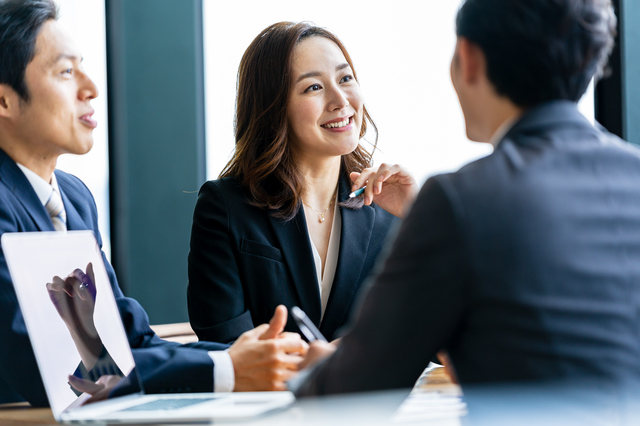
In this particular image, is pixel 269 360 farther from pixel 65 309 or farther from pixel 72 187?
pixel 72 187

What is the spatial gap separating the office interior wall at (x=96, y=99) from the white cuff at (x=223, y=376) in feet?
7.66

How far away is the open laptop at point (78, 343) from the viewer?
0.97 m

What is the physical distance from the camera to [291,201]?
190 cm

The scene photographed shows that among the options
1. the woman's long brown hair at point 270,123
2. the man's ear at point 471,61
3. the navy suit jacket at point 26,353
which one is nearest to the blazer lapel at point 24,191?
the navy suit jacket at point 26,353

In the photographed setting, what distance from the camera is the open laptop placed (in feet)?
3.17

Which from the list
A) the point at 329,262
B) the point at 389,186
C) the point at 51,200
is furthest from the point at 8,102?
the point at 389,186

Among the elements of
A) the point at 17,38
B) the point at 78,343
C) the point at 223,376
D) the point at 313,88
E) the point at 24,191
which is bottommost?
the point at 223,376

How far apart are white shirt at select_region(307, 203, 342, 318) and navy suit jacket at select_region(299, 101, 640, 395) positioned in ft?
3.63

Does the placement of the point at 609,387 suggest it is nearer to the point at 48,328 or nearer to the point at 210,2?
the point at 48,328

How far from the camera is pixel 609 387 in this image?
0.67m

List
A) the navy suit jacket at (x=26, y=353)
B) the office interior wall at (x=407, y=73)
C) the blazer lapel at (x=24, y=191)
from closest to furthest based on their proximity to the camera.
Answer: the navy suit jacket at (x=26, y=353) < the blazer lapel at (x=24, y=191) < the office interior wall at (x=407, y=73)

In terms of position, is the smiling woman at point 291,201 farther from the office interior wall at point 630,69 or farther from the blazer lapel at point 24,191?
the office interior wall at point 630,69

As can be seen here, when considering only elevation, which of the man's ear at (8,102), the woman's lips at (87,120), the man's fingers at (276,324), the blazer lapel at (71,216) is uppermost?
the man's ear at (8,102)

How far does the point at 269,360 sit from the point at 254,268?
24.1 inches
